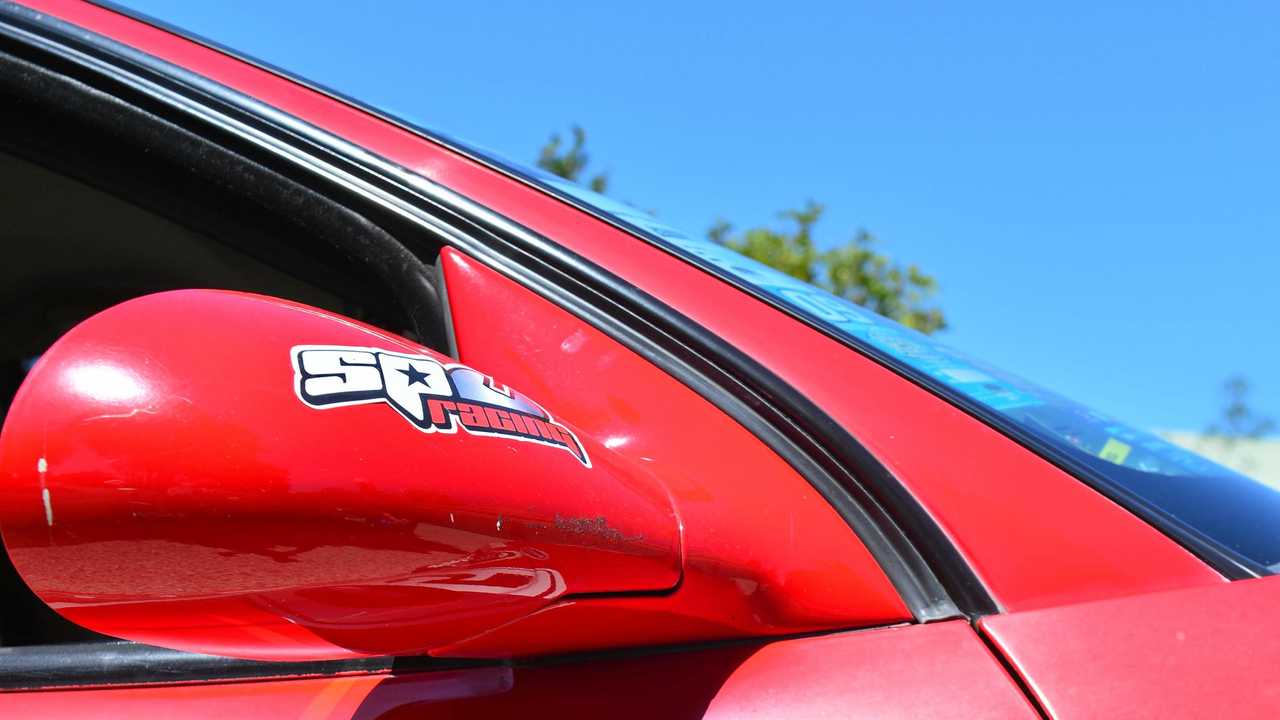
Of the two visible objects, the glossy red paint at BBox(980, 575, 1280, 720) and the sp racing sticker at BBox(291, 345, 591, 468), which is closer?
the sp racing sticker at BBox(291, 345, 591, 468)

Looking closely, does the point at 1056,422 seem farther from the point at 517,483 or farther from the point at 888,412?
the point at 517,483

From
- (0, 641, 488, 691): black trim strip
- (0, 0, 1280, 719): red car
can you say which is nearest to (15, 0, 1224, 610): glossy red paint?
(0, 0, 1280, 719): red car

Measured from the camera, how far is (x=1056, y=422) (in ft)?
3.91

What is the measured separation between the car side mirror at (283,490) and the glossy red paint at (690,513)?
0.26 feet

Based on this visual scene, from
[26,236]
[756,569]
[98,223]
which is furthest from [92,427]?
[26,236]

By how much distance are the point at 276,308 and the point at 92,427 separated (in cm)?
14

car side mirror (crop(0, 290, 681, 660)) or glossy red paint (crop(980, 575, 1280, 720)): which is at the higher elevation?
car side mirror (crop(0, 290, 681, 660))

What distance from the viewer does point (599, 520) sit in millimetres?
703

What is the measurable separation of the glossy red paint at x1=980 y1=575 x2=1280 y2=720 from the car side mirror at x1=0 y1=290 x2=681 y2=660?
1.06 feet

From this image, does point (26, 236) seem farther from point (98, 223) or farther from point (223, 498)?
point (223, 498)

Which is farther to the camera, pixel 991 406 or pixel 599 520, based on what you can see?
pixel 991 406

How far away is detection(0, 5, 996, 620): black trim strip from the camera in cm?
85

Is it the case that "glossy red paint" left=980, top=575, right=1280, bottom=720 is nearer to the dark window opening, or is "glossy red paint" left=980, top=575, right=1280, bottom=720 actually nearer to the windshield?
the windshield

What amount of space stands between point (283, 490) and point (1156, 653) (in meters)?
0.65
